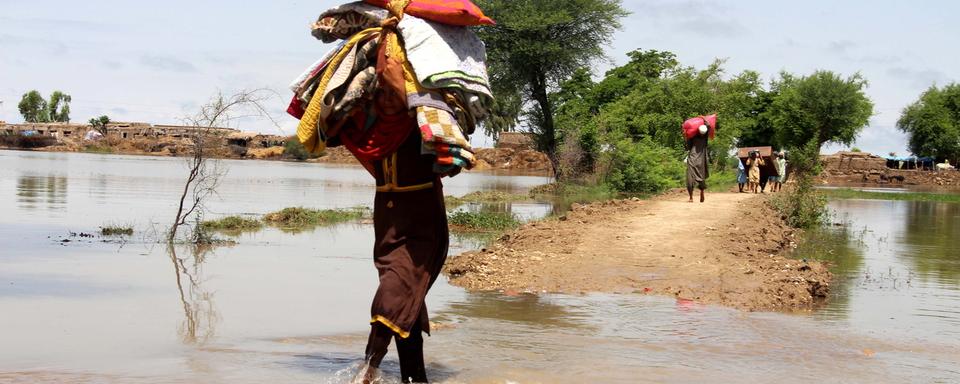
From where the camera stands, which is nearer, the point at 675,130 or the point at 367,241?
the point at 367,241

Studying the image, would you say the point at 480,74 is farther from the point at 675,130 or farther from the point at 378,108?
the point at 675,130

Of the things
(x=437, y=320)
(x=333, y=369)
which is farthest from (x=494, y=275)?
(x=333, y=369)

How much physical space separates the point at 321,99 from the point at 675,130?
98.8 feet

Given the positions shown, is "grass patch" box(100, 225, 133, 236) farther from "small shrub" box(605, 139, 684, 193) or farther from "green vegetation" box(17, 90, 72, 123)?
"green vegetation" box(17, 90, 72, 123)

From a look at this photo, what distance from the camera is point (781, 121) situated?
6856 centimetres

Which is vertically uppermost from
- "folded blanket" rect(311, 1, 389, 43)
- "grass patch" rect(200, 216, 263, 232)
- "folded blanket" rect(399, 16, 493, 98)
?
"folded blanket" rect(311, 1, 389, 43)

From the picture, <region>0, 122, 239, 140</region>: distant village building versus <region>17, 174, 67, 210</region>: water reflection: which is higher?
<region>0, 122, 239, 140</region>: distant village building

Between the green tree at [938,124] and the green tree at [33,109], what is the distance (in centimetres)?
9254

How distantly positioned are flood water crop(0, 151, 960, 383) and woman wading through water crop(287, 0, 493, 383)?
0.69 meters

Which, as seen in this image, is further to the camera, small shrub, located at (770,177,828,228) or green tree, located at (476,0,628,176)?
green tree, located at (476,0,628,176)

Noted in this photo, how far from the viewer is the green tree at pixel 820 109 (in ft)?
223

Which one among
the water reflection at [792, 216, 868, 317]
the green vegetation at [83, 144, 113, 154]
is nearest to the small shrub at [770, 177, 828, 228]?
the water reflection at [792, 216, 868, 317]

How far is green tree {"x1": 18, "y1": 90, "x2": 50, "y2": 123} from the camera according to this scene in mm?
116125

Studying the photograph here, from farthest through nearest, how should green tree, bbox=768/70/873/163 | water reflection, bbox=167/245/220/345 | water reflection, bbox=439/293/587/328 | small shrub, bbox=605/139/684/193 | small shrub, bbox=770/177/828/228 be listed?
green tree, bbox=768/70/873/163 < small shrub, bbox=605/139/684/193 < small shrub, bbox=770/177/828/228 < water reflection, bbox=439/293/587/328 < water reflection, bbox=167/245/220/345
